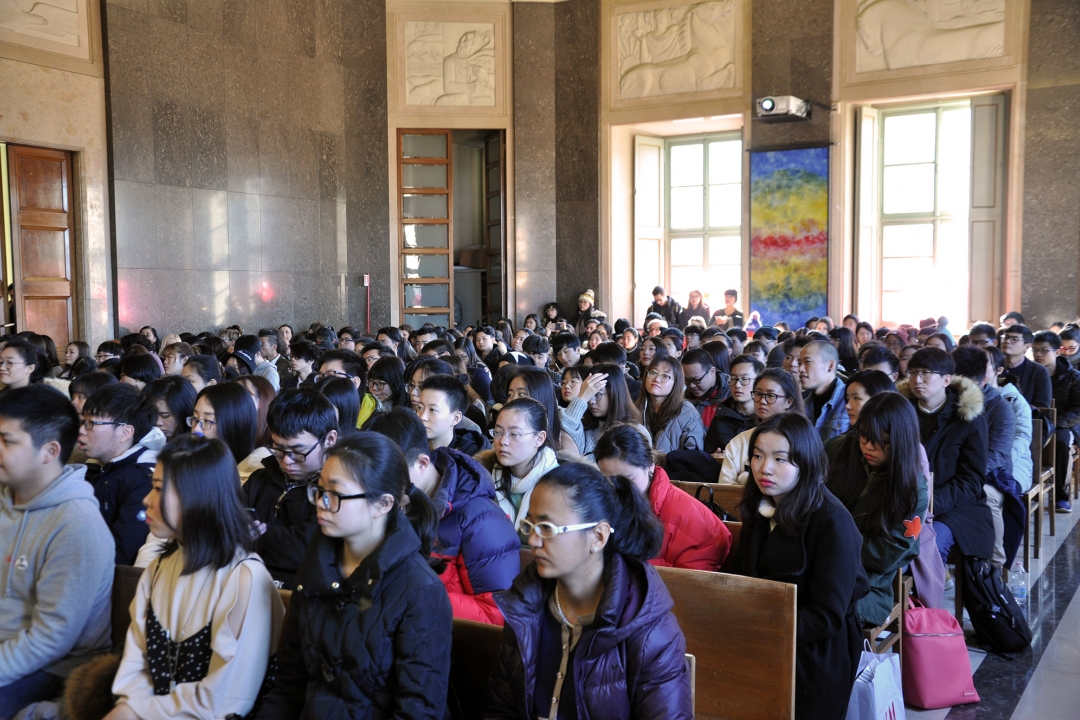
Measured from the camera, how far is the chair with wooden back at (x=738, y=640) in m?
2.82

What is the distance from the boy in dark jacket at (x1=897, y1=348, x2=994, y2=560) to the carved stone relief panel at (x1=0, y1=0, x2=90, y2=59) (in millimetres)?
11459

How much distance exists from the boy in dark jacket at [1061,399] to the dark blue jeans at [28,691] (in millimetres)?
6578

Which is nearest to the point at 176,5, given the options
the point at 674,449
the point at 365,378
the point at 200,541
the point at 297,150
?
the point at 297,150

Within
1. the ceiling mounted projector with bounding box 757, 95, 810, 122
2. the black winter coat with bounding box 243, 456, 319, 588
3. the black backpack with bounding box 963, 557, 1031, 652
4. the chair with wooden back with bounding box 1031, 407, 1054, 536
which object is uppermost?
the ceiling mounted projector with bounding box 757, 95, 810, 122

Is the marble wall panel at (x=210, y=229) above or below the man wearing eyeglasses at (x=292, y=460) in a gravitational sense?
above

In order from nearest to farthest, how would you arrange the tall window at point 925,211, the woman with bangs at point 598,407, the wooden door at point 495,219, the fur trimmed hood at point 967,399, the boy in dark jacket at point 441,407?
1. the boy in dark jacket at point 441,407
2. the fur trimmed hood at point 967,399
3. the woman with bangs at point 598,407
4. the tall window at point 925,211
5. the wooden door at point 495,219

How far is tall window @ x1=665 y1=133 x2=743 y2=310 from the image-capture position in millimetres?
16953

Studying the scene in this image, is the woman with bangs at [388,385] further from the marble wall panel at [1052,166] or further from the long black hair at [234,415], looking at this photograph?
the marble wall panel at [1052,166]

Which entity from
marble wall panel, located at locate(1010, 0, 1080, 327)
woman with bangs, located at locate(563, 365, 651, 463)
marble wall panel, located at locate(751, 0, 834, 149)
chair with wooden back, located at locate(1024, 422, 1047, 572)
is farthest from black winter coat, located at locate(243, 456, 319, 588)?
marble wall panel, located at locate(751, 0, 834, 149)

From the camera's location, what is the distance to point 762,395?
15.5 ft

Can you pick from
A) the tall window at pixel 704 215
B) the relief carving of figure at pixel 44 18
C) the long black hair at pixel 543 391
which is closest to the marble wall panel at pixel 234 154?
the relief carving of figure at pixel 44 18

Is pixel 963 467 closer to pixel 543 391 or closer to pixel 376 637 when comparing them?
pixel 543 391

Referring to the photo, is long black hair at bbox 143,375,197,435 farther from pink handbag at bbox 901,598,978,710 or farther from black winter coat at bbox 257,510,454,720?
pink handbag at bbox 901,598,978,710

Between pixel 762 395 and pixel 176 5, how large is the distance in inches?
466
